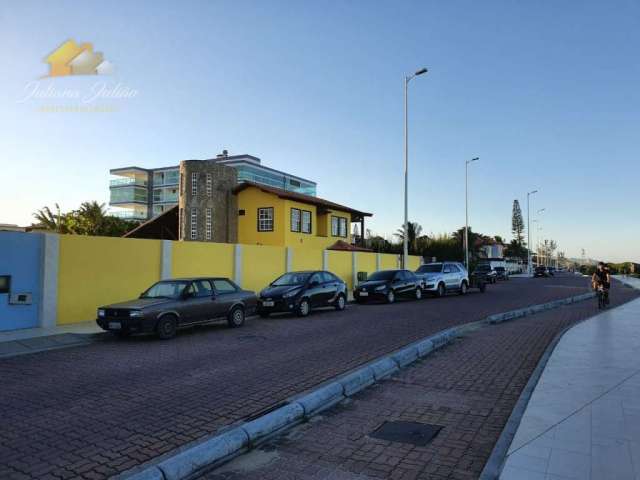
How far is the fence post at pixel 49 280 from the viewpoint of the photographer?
12.6m

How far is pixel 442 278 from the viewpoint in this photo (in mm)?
25125

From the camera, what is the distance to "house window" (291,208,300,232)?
35.8 metres

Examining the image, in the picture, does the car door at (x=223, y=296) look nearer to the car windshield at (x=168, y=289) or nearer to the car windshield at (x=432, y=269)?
the car windshield at (x=168, y=289)

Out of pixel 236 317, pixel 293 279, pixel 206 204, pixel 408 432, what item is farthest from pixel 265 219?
pixel 408 432

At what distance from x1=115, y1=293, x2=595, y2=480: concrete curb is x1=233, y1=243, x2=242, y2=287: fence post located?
11.7 m

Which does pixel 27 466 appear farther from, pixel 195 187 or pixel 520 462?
pixel 195 187

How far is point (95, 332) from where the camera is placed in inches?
465

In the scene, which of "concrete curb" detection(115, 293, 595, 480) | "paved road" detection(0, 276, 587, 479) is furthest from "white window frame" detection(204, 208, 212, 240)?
"concrete curb" detection(115, 293, 595, 480)

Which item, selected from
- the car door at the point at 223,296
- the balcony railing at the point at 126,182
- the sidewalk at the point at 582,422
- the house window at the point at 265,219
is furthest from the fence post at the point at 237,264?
the balcony railing at the point at 126,182

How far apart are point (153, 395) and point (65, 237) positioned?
28.6 ft

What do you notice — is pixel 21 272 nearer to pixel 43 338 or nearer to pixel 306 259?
pixel 43 338

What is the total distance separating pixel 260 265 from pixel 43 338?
10823 mm

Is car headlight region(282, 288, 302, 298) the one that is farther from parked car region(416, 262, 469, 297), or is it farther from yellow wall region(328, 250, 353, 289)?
yellow wall region(328, 250, 353, 289)

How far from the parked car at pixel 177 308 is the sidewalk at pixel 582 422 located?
8.12 meters
